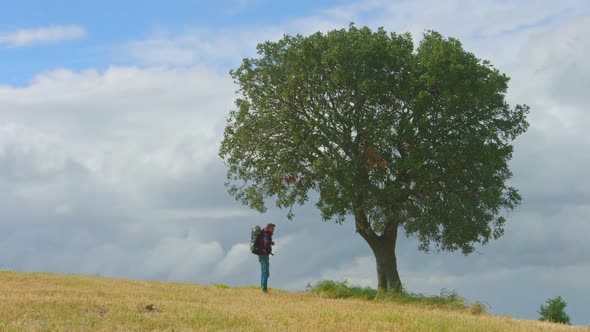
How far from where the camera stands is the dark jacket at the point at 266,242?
1244 inches

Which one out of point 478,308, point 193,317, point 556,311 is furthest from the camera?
point 556,311

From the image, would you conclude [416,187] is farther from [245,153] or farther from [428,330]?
[428,330]

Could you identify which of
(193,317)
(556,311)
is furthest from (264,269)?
(556,311)

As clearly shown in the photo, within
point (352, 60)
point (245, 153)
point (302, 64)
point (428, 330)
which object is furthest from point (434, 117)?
point (428, 330)

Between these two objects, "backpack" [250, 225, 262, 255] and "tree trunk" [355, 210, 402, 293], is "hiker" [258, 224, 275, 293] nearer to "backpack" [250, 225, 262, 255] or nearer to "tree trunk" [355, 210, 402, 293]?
"backpack" [250, 225, 262, 255]

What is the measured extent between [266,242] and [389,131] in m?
7.97

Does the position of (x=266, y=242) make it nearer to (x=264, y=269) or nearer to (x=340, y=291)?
(x=264, y=269)

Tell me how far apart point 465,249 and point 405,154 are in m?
6.44

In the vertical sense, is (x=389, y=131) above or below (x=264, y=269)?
above

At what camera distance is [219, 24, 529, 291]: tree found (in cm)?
3241

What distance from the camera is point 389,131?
32.6m

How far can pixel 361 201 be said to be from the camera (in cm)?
3334

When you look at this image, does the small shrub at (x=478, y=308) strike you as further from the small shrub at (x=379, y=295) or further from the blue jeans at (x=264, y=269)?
the blue jeans at (x=264, y=269)

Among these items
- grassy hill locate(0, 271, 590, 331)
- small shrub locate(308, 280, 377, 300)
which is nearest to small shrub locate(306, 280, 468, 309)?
small shrub locate(308, 280, 377, 300)
